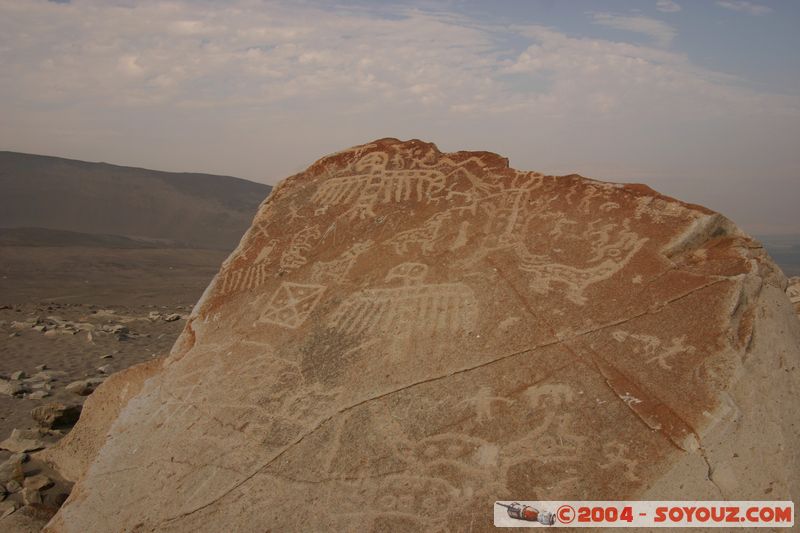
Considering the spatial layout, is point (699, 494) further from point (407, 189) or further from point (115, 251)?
point (115, 251)

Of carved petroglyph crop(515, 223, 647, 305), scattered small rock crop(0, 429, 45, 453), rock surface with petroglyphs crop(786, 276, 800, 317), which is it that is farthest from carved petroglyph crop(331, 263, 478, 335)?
rock surface with petroglyphs crop(786, 276, 800, 317)

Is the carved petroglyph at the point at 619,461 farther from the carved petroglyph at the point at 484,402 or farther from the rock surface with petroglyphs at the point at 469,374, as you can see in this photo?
the carved petroglyph at the point at 484,402

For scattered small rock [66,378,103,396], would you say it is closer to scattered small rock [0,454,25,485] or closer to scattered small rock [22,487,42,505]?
scattered small rock [0,454,25,485]

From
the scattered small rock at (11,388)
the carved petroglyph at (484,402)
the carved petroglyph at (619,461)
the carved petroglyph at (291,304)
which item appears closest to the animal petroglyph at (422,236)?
the carved petroglyph at (291,304)

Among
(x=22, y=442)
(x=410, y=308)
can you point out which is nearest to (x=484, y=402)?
(x=410, y=308)

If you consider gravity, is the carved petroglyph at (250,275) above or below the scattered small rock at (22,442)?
above
